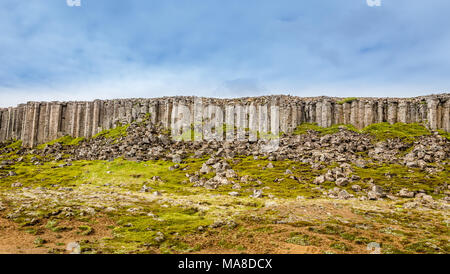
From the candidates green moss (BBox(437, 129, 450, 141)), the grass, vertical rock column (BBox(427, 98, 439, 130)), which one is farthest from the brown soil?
vertical rock column (BBox(427, 98, 439, 130))

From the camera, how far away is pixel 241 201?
5128 cm

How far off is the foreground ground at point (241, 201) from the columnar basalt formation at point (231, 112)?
15.6 meters

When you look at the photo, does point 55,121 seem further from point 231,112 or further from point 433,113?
point 433,113

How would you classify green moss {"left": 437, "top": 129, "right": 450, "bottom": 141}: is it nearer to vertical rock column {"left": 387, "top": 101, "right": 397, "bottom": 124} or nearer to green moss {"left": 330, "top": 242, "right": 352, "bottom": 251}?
vertical rock column {"left": 387, "top": 101, "right": 397, "bottom": 124}

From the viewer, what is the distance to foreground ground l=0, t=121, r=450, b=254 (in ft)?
91.5

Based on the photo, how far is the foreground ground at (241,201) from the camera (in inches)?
1098

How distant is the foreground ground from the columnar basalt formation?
15649 mm

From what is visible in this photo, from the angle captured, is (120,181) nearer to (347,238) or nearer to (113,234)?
(113,234)

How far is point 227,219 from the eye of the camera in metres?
37.2

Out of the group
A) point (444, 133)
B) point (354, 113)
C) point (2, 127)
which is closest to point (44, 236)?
point (354, 113)

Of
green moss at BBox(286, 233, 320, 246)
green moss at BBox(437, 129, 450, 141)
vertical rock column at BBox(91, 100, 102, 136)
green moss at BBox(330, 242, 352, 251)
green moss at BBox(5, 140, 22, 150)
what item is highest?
vertical rock column at BBox(91, 100, 102, 136)

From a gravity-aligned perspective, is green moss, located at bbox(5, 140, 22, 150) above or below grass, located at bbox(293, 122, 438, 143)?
below
